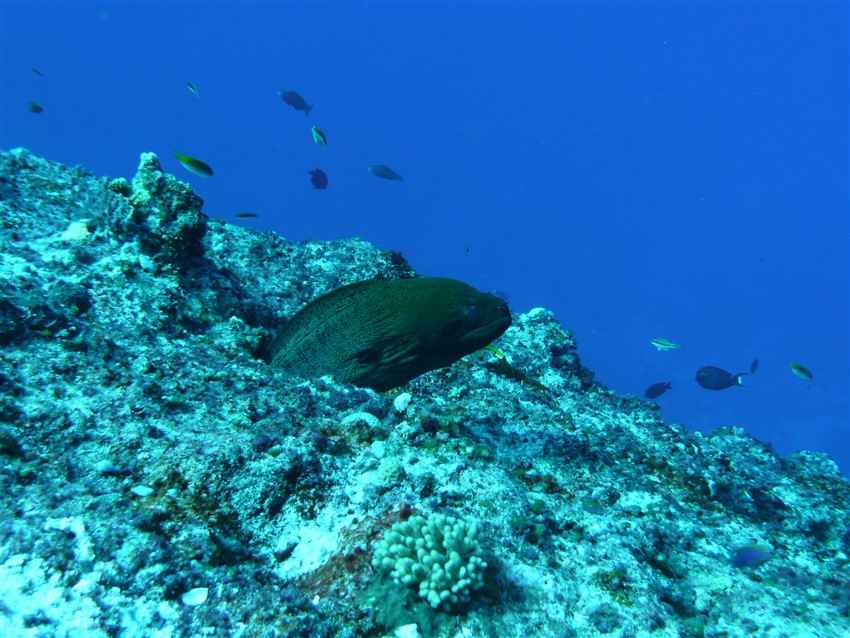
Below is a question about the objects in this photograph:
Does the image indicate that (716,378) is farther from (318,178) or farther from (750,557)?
(318,178)

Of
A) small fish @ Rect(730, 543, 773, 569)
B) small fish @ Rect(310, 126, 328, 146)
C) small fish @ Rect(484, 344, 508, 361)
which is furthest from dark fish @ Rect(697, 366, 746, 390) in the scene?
small fish @ Rect(310, 126, 328, 146)

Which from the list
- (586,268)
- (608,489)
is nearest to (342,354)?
(608,489)

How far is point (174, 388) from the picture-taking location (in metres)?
3.15

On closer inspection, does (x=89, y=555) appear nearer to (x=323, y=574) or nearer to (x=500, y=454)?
(x=323, y=574)

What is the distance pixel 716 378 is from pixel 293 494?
9276 millimetres

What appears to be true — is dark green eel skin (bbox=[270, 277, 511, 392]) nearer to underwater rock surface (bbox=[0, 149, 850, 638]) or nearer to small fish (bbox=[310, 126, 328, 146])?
underwater rock surface (bbox=[0, 149, 850, 638])

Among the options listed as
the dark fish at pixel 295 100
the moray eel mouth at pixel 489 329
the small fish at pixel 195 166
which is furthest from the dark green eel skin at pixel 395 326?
the dark fish at pixel 295 100

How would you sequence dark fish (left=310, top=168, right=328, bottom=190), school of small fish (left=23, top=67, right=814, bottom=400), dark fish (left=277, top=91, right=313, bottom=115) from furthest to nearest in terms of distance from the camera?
dark fish (left=277, top=91, right=313, bottom=115) → dark fish (left=310, top=168, right=328, bottom=190) → school of small fish (left=23, top=67, right=814, bottom=400)

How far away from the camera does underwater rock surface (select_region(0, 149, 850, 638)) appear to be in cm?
201

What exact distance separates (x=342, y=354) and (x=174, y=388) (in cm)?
103

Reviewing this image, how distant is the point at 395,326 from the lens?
3.13m

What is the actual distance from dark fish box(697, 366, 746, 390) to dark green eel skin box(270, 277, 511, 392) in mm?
7999

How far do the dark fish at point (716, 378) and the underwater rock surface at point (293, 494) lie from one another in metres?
5.11

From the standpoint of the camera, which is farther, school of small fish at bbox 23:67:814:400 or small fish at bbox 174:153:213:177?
school of small fish at bbox 23:67:814:400
